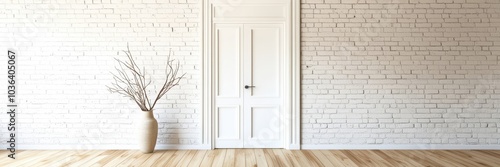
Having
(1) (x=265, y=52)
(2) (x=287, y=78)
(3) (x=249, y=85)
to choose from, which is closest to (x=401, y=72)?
(2) (x=287, y=78)

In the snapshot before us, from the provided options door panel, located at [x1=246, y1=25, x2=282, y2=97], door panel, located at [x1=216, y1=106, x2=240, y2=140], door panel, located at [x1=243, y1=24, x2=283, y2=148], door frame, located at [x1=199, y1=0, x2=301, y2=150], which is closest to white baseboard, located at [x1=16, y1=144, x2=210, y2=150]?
door frame, located at [x1=199, y1=0, x2=301, y2=150]

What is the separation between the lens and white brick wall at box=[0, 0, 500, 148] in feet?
14.4

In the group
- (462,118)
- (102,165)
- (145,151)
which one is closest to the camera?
(102,165)

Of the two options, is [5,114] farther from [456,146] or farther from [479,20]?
[479,20]

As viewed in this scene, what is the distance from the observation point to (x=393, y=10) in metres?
4.41

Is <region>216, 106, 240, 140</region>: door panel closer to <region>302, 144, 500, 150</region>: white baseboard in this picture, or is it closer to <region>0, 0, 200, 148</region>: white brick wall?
<region>0, 0, 200, 148</region>: white brick wall

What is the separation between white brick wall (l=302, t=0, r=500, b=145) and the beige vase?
2.22m

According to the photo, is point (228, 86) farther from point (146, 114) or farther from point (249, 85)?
point (146, 114)

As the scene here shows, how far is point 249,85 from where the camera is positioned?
4480 mm

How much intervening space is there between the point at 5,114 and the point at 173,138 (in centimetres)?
255

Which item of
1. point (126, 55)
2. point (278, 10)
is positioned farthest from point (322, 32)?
point (126, 55)

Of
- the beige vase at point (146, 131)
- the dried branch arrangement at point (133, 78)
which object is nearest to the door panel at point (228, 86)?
the dried branch arrangement at point (133, 78)

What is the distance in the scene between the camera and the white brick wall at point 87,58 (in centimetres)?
439

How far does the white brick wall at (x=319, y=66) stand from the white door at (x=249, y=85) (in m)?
0.37
